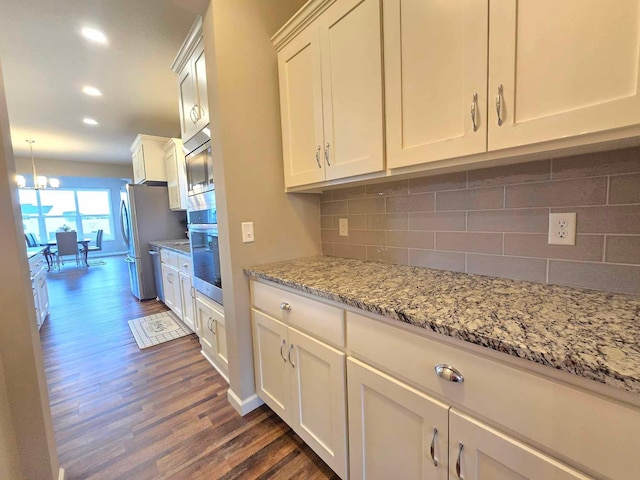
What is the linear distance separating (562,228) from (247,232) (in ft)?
4.69

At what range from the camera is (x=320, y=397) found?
1179mm

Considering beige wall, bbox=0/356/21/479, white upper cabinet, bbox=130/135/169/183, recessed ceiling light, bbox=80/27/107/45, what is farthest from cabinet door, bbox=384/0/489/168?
white upper cabinet, bbox=130/135/169/183

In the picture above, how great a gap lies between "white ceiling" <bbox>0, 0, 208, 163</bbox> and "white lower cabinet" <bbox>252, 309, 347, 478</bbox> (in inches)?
71.3

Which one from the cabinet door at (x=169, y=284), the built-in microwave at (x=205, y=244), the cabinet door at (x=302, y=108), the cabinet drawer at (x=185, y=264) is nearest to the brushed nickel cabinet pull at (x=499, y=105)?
the cabinet door at (x=302, y=108)

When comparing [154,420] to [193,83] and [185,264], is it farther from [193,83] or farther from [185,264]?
[193,83]

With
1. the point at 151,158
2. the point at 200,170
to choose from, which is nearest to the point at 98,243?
the point at 151,158

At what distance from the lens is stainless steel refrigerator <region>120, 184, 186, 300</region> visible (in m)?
3.85

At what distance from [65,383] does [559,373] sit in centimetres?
292

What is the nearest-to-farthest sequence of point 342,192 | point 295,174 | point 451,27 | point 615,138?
1. point 615,138
2. point 451,27
3. point 295,174
4. point 342,192

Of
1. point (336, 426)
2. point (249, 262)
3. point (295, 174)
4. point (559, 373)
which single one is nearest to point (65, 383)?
point (249, 262)

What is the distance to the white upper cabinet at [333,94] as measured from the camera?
1.15 m

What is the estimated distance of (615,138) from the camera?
690mm

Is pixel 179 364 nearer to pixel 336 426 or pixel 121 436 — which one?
Result: pixel 121 436

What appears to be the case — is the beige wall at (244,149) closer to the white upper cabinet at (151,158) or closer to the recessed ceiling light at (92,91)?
the recessed ceiling light at (92,91)
